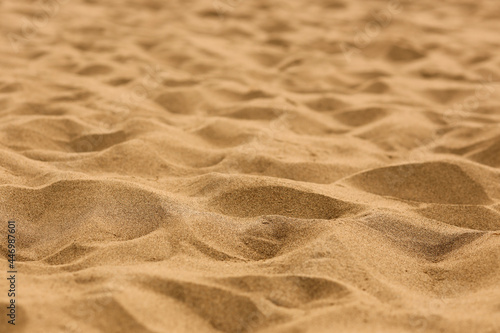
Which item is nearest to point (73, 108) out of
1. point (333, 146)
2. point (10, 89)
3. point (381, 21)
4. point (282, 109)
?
point (10, 89)

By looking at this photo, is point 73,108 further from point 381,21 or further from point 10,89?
point 381,21

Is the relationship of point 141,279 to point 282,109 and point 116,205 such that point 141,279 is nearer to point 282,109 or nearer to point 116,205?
point 116,205

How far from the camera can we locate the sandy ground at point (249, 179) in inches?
47.6

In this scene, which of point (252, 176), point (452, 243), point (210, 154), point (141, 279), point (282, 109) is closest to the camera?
point (141, 279)

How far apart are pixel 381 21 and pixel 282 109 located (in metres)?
2.20

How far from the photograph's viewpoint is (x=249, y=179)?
5.99ft

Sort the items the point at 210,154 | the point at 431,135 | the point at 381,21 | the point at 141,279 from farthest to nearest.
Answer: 1. the point at 381,21
2. the point at 431,135
3. the point at 210,154
4. the point at 141,279

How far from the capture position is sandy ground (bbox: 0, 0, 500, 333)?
1209 millimetres

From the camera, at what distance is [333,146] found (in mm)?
2350

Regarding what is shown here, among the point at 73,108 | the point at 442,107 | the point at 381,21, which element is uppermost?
the point at 381,21

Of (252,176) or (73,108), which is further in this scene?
(73,108)

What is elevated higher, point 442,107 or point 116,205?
point 442,107

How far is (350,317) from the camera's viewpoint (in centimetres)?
114

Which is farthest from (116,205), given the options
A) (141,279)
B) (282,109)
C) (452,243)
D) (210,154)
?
(282,109)
